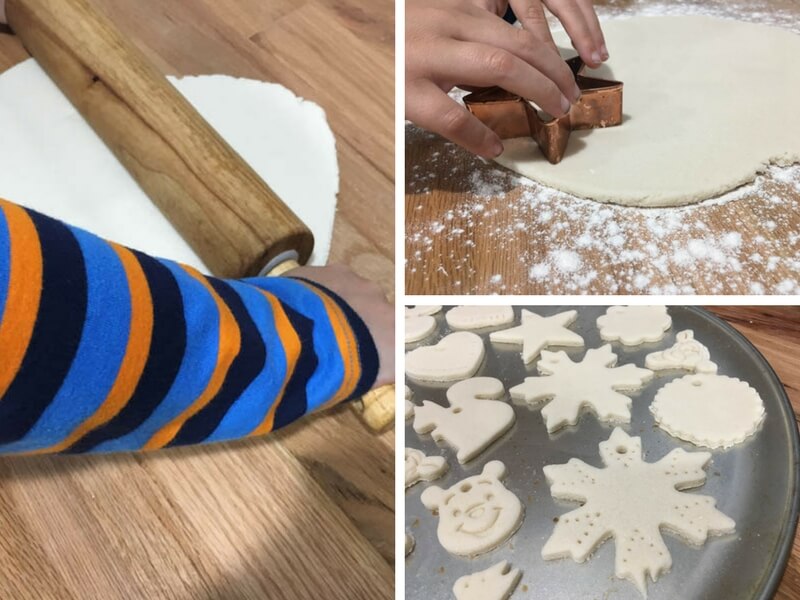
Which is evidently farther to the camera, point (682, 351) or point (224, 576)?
point (682, 351)

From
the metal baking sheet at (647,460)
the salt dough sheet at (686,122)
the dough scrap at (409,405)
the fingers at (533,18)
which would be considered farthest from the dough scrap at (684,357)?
the fingers at (533,18)

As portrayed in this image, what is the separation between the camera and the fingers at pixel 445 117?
0.65 m

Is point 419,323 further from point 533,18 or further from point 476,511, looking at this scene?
point 533,18

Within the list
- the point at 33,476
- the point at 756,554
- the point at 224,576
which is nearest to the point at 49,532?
the point at 33,476

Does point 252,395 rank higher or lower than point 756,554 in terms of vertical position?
higher

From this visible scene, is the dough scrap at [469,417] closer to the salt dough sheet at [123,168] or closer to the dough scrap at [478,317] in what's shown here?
the dough scrap at [478,317]

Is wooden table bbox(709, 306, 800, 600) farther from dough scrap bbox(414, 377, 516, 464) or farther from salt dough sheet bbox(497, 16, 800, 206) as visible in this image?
dough scrap bbox(414, 377, 516, 464)

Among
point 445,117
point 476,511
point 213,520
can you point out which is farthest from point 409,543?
point 445,117

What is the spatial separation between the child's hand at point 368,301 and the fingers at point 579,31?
356 mm

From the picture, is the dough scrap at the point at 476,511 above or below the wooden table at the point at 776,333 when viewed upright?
below

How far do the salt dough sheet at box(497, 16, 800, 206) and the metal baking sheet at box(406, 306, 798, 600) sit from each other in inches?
5.5

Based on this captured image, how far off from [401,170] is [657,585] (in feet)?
1.30

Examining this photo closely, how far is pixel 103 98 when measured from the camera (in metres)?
0.81

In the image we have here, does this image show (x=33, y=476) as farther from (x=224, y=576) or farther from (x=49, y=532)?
(x=224, y=576)
